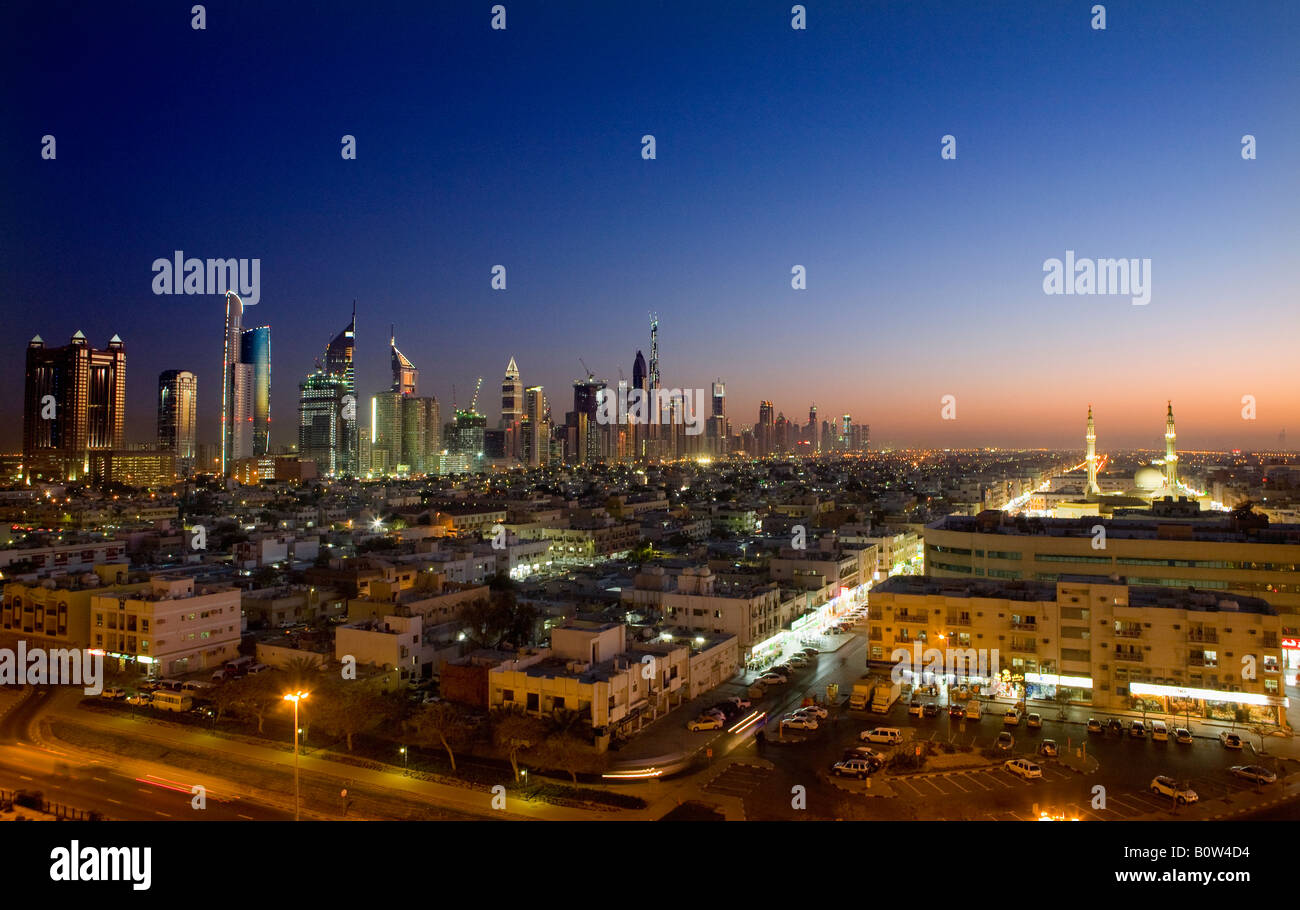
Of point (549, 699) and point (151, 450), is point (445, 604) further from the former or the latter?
point (151, 450)

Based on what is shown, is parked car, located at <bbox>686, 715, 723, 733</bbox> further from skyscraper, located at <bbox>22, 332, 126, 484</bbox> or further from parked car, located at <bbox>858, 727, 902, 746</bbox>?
skyscraper, located at <bbox>22, 332, 126, 484</bbox>

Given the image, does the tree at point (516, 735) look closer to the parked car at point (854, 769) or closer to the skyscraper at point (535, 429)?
the parked car at point (854, 769)

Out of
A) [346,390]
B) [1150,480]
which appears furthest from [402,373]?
[1150,480]

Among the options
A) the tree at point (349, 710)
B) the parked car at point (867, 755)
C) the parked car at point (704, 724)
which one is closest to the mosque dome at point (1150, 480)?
the parked car at point (867, 755)

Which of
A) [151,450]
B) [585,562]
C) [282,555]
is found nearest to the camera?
[282,555]

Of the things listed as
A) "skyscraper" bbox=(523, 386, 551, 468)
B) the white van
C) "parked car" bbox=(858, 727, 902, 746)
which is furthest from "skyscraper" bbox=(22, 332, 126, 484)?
"parked car" bbox=(858, 727, 902, 746)
